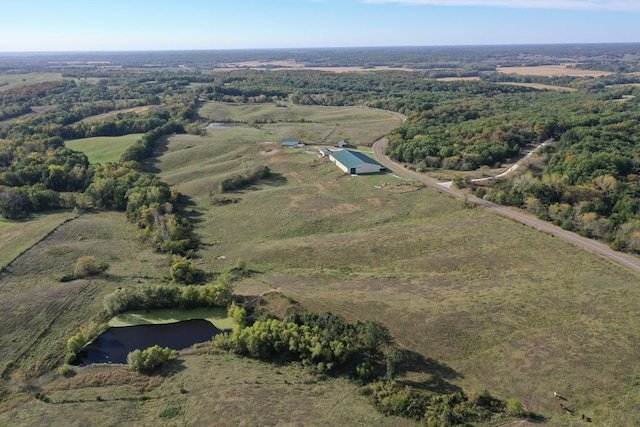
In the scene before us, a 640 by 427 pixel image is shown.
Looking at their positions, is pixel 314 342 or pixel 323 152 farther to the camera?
pixel 323 152

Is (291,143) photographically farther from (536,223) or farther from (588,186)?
(588,186)

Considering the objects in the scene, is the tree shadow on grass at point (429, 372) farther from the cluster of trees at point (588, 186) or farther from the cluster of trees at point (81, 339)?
the cluster of trees at point (588, 186)

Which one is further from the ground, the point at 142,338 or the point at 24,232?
the point at 24,232

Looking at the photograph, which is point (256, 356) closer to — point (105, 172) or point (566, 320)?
point (566, 320)

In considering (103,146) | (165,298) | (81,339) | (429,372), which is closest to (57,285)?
(81,339)

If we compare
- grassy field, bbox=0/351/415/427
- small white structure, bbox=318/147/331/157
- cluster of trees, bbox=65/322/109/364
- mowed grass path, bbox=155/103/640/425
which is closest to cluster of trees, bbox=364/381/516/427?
grassy field, bbox=0/351/415/427

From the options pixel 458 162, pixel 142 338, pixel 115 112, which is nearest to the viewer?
pixel 142 338

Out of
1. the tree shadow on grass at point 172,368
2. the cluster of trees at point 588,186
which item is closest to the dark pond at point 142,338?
the tree shadow on grass at point 172,368

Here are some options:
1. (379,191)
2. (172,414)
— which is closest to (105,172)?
(379,191)
